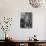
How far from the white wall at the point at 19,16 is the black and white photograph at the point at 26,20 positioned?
10cm

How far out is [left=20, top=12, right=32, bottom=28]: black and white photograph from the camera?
171 inches

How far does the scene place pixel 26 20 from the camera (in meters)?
4.36

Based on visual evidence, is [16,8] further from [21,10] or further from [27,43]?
[27,43]

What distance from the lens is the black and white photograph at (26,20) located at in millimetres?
4332

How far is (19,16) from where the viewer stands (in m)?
4.33

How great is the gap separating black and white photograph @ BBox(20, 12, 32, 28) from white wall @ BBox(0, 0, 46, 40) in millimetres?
102

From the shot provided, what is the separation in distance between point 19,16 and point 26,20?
0.28 meters

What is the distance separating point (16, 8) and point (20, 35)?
0.92 metres

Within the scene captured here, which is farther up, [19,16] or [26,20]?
[19,16]

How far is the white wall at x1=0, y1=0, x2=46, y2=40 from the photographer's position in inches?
169

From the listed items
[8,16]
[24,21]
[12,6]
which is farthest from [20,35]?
[12,6]

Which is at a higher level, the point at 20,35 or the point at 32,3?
the point at 32,3

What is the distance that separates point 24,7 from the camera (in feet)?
14.2

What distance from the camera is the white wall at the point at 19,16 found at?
4.29m
